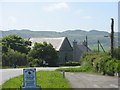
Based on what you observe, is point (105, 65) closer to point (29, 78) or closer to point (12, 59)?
point (29, 78)

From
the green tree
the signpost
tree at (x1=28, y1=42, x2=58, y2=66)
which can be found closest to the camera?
the signpost

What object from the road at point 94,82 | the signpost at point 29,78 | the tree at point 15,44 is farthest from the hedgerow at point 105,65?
the tree at point 15,44

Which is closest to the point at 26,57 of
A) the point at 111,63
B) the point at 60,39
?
the point at 60,39

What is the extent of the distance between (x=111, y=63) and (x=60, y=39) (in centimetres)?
6812

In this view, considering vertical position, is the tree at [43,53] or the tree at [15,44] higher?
the tree at [15,44]

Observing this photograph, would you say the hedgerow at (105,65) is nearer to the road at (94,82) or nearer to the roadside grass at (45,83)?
the road at (94,82)

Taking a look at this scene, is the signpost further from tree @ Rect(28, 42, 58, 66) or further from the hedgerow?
tree @ Rect(28, 42, 58, 66)

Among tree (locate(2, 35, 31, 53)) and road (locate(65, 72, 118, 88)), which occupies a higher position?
tree (locate(2, 35, 31, 53))

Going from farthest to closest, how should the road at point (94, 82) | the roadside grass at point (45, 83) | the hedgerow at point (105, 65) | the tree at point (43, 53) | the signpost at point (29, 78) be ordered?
the tree at point (43, 53) → the hedgerow at point (105, 65) → the road at point (94, 82) → the roadside grass at point (45, 83) → the signpost at point (29, 78)

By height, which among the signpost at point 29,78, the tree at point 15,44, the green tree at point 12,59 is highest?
the tree at point 15,44

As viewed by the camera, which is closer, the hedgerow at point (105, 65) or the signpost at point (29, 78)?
the signpost at point (29, 78)

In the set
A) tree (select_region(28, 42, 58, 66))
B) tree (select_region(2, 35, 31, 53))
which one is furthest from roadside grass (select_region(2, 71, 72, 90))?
tree (select_region(2, 35, 31, 53))

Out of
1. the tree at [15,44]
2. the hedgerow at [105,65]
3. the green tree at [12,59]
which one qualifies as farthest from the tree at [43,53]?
the hedgerow at [105,65]

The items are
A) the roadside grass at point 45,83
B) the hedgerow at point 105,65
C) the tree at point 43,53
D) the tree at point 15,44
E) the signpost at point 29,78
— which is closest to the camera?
the signpost at point 29,78
